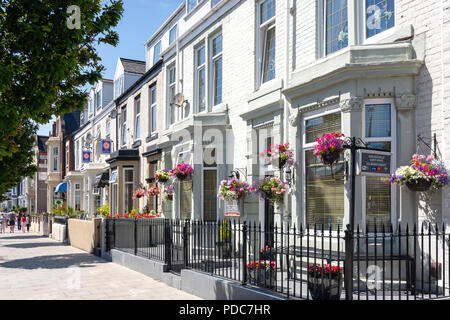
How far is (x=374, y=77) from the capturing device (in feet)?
26.4

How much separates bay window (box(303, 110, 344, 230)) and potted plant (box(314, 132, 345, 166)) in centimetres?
56

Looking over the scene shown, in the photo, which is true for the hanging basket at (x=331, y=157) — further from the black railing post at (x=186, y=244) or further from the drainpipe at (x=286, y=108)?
the black railing post at (x=186, y=244)

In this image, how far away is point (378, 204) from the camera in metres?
8.02

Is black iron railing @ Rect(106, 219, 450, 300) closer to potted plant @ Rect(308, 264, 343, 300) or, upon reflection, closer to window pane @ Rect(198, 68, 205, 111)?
potted plant @ Rect(308, 264, 343, 300)

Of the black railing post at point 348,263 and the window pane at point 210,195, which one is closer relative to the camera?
the black railing post at point 348,263

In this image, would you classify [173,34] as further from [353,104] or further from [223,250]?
[353,104]

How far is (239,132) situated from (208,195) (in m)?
2.39

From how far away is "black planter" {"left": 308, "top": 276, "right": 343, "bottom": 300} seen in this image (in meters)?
6.48

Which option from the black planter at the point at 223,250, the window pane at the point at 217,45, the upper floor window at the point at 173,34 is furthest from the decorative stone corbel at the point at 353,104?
the upper floor window at the point at 173,34

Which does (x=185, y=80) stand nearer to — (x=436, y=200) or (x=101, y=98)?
(x=436, y=200)

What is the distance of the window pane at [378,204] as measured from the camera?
7.93m

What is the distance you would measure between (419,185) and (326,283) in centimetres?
213

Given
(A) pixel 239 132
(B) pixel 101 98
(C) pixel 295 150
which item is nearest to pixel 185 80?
(A) pixel 239 132

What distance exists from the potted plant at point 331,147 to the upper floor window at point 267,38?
166 inches
